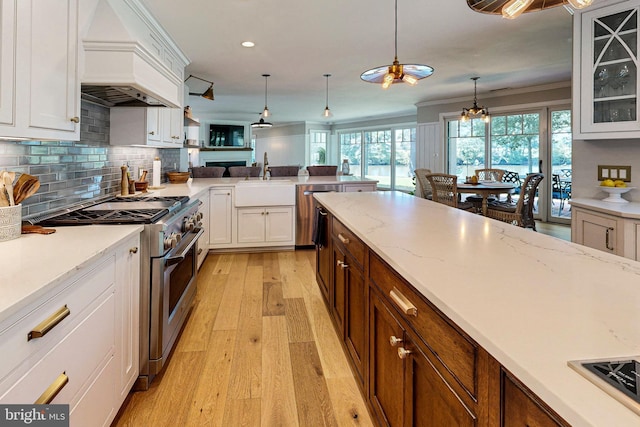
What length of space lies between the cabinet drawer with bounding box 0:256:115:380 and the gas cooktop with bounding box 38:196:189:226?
46 cm

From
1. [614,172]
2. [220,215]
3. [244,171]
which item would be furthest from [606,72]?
[244,171]

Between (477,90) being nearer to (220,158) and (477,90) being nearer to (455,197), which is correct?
(455,197)

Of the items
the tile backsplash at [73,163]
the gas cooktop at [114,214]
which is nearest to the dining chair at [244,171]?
the tile backsplash at [73,163]

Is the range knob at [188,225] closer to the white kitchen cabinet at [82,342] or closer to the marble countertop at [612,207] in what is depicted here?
the white kitchen cabinet at [82,342]

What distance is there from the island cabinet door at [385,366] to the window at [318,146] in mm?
11168

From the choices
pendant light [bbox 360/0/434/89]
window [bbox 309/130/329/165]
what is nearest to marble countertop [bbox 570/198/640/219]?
pendant light [bbox 360/0/434/89]

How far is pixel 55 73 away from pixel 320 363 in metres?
2.02

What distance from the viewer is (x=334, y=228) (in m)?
2.54

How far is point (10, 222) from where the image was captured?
5.02 ft

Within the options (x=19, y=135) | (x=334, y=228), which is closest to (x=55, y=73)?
(x=19, y=135)

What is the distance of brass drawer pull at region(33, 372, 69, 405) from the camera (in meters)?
1.08

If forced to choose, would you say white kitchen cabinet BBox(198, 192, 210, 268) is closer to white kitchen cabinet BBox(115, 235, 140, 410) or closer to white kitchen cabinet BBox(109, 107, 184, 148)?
white kitchen cabinet BBox(109, 107, 184, 148)

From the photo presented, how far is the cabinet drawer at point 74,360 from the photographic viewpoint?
39.1 inches

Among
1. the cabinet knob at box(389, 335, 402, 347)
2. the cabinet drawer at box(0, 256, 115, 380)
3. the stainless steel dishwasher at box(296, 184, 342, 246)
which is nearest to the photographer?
the cabinet drawer at box(0, 256, 115, 380)
